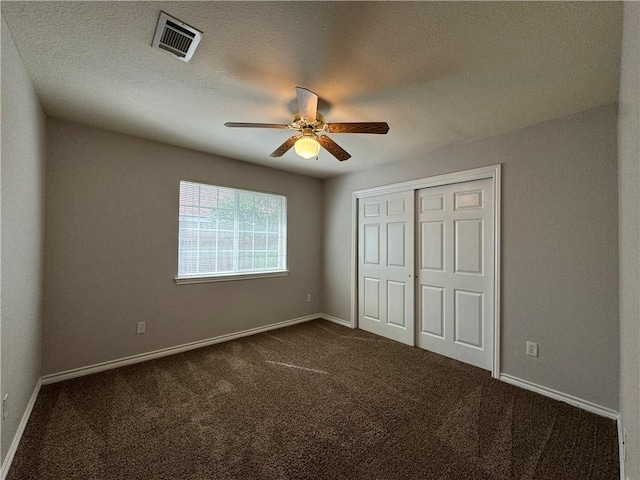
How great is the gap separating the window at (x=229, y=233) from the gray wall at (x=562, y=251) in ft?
8.82

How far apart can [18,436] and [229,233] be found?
2428 mm

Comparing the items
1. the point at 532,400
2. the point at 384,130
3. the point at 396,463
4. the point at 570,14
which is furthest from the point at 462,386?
the point at 570,14

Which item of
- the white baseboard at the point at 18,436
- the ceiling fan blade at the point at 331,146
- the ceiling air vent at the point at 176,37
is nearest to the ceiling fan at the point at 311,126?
the ceiling fan blade at the point at 331,146

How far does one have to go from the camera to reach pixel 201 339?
3330 millimetres

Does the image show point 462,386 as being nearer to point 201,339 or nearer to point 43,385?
point 201,339

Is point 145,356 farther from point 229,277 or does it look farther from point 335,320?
point 335,320

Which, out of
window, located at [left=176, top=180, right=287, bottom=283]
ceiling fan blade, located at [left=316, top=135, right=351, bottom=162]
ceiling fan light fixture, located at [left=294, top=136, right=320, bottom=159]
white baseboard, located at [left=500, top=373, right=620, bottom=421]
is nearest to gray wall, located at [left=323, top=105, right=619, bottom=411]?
white baseboard, located at [left=500, top=373, right=620, bottom=421]

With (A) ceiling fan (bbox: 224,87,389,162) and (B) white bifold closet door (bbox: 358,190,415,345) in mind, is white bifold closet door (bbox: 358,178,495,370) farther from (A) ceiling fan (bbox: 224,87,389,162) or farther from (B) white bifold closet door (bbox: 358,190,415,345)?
(A) ceiling fan (bbox: 224,87,389,162)

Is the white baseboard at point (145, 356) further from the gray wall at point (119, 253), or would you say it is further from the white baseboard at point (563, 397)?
the white baseboard at point (563, 397)

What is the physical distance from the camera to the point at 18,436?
5.60 feet

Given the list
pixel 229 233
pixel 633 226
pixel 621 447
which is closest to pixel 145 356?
pixel 229 233

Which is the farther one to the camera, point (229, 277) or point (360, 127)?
point (229, 277)

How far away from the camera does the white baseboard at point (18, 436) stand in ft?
4.85

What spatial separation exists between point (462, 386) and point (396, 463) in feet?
3.93
